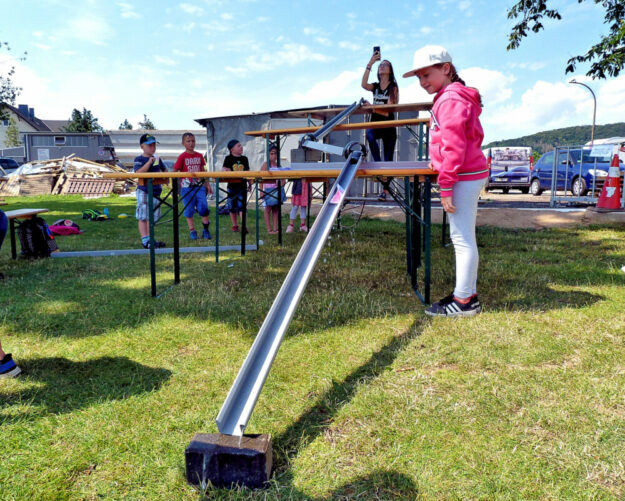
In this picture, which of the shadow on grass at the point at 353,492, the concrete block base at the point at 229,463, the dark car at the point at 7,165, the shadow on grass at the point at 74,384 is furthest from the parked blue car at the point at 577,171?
the dark car at the point at 7,165

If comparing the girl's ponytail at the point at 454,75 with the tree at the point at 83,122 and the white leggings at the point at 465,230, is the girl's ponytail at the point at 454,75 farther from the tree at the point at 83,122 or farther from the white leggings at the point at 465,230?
the tree at the point at 83,122

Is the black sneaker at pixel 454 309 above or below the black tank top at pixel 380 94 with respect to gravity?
below

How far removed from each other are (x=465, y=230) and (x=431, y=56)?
4.03 ft

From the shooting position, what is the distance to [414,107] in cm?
698

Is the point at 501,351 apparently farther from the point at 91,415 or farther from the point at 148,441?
the point at 91,415

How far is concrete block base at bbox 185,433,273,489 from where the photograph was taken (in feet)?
5.54

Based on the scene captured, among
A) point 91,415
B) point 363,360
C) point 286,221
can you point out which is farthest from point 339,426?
point 286,221

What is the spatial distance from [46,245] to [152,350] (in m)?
4.43

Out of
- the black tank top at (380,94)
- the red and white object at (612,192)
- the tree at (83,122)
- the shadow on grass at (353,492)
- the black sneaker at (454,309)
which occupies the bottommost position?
the shadow on grass at (353,492)

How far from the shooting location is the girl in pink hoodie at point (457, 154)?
3.19 m

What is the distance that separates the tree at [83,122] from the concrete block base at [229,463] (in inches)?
3212

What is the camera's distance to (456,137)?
317 centimetres

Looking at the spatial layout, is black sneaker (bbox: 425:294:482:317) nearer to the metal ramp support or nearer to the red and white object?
the metal ramp support

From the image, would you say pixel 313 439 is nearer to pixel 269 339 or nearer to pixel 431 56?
pixel 269 339
